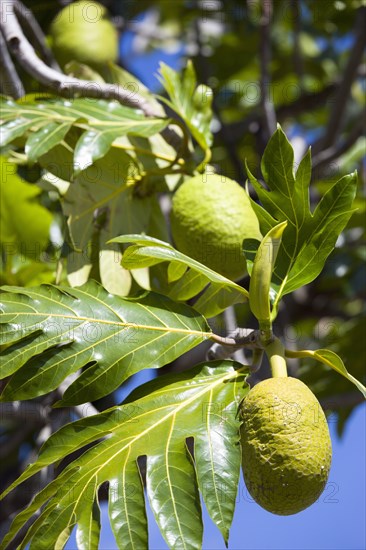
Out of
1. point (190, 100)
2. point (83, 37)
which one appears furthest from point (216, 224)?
point (83, 37)

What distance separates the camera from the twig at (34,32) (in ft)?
7.92

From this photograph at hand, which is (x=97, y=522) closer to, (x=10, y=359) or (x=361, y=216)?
(x=10, y=359)

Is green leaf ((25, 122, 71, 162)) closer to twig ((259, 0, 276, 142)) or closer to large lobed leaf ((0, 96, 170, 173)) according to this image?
large lobed leaf ((0, 96, 170, 173))

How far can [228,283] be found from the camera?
1.41 meters

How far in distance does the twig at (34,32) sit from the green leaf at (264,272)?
139 cm

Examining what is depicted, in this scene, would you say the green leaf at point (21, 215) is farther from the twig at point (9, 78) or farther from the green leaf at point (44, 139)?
the green leaf at point (44, 139)

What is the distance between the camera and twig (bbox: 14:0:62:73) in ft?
7.92

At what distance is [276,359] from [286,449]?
19cm

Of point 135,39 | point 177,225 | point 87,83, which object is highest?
point 87,83

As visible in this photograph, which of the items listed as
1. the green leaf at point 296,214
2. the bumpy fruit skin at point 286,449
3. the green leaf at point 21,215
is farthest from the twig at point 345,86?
the bumpy fruit skin at point 286,449

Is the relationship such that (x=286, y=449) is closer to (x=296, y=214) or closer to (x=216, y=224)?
(x=296, y=214)

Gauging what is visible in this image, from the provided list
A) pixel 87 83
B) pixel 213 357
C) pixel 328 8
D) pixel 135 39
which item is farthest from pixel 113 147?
pixel 135 39

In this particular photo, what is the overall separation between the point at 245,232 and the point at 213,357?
9.9 inches

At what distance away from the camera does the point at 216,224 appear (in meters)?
1.65
